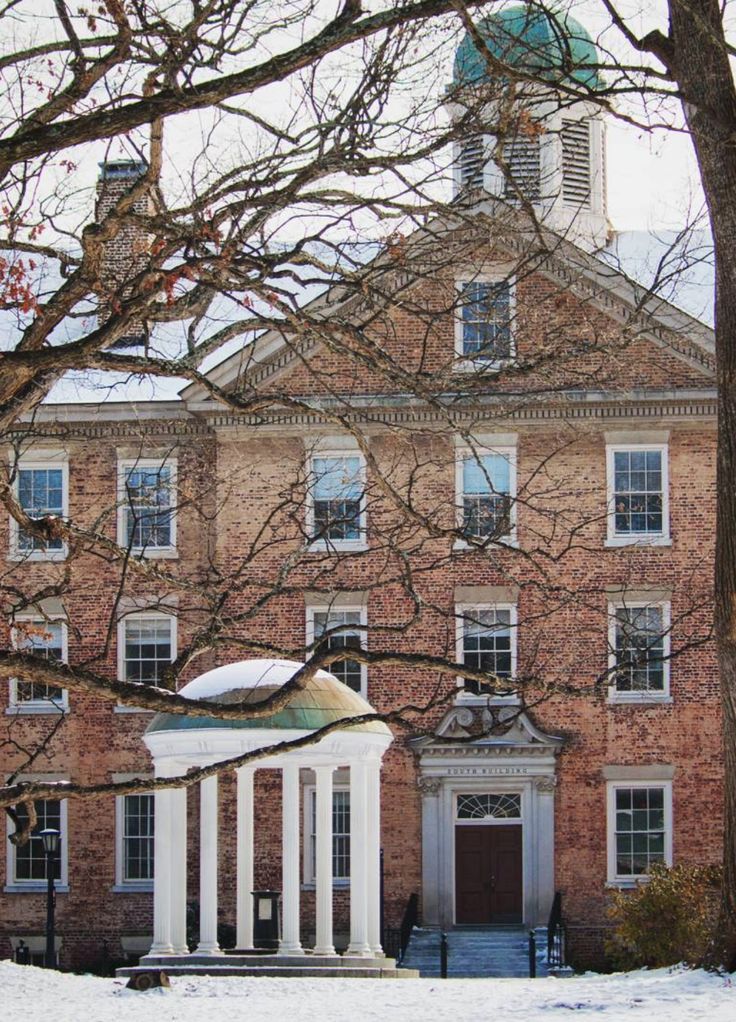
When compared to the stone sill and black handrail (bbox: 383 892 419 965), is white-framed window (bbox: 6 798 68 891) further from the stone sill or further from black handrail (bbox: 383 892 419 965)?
black handrail (bbox: 383 892 419 965)

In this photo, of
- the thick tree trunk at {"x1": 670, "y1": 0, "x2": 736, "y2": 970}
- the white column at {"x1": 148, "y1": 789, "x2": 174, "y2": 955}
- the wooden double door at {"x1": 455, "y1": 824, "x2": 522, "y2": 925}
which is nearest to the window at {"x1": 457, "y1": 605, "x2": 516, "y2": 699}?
the wooden double door at {"x1": 455, "y1": 824, "x2": 522, "y2": 925}

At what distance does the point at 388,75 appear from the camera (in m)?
12.7

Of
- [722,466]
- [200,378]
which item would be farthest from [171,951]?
[200,378]

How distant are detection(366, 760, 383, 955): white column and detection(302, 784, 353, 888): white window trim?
5.20 metres

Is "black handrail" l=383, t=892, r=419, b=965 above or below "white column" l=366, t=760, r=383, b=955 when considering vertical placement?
below

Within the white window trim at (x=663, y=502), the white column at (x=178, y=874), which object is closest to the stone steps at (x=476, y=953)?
the white column at (x=178, y=874)

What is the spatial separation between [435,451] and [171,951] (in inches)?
392

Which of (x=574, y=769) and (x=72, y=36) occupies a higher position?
(x=72, y=36)

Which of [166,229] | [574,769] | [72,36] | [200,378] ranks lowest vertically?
[574,769]

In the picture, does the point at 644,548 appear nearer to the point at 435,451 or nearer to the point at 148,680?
the point at 435,451

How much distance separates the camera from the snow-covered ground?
15.0 meters

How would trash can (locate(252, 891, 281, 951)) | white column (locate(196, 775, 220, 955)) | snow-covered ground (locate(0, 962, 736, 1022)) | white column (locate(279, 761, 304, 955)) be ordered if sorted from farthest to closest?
trash can (locate(252, 891, 281, 951)) → white column (locate(196, 775, 220, 955)) → white column (locate(279, 761, 304, 955)) → snow-covered ground (locate(0, 962, 736, 1022))

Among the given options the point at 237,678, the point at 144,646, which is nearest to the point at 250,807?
the point at 237,678

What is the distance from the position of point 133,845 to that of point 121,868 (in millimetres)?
428
